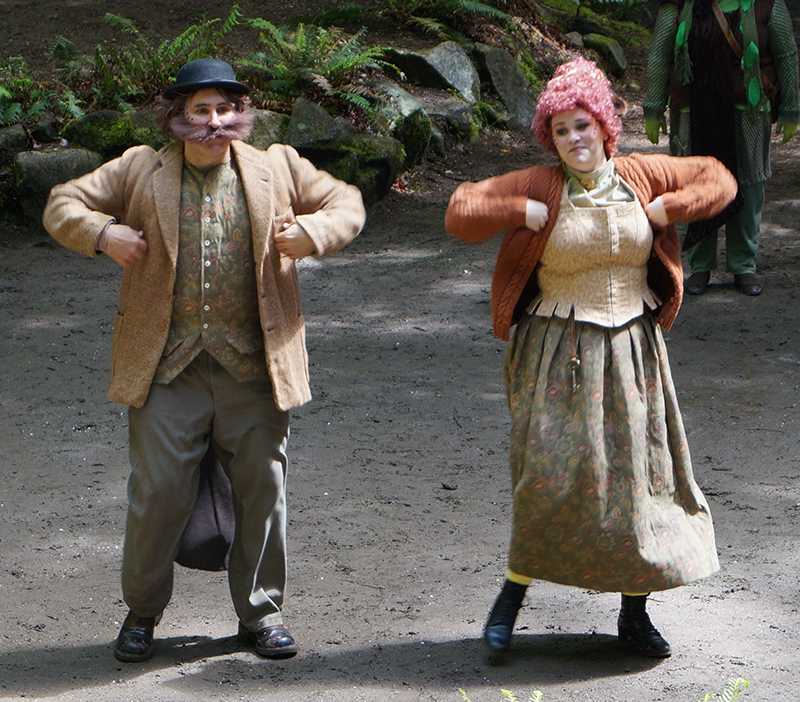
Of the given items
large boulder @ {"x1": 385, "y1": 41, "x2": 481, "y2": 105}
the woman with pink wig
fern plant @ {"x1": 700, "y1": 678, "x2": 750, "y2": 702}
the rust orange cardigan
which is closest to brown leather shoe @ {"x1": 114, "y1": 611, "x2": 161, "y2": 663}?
the woman with pink wig

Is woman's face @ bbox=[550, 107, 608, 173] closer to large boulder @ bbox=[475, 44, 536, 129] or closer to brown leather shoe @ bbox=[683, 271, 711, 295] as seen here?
brown leather shoe @ bbox=[683, 271, 711, 295]

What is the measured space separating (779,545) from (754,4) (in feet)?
13.0

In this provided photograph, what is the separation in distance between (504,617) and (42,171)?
22.5ft

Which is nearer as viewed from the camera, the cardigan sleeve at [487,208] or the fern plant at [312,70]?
the cardigan sleeve at [487,208]

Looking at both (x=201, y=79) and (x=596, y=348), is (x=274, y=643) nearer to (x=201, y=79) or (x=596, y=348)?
(x=596, y=348)

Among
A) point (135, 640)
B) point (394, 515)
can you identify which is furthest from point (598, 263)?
point (135, 640)

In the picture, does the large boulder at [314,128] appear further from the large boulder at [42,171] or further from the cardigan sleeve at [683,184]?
the cardigan sleeve at [683,184]

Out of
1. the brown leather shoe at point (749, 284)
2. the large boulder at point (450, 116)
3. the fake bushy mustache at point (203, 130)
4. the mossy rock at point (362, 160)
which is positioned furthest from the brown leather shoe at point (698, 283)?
the fake bushy mustache at point (203, 130)

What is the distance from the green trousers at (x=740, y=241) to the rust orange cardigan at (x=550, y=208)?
3870 millimetres

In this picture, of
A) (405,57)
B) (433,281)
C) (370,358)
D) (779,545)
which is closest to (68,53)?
(405,57)

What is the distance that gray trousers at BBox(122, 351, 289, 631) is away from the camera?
11.1ft

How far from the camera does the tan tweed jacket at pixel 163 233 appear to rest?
3.36m

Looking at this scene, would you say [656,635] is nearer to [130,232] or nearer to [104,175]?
[130,232]

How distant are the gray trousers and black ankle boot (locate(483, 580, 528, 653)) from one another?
767 mm
